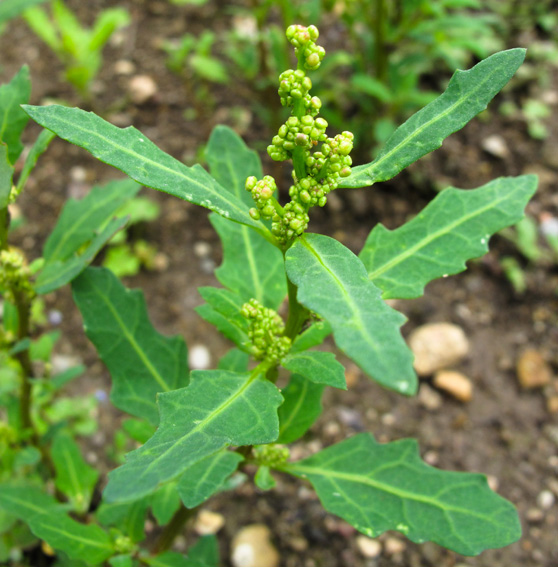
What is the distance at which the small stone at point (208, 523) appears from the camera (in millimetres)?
2986

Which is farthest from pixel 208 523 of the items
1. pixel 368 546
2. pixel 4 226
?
pixel 4 226

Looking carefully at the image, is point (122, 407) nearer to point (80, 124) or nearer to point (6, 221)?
point (6, 221)

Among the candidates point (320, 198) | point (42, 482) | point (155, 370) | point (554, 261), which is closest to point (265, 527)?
point (42, 482)

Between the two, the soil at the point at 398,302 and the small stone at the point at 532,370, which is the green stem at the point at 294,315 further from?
the small stone at the point at 532,370

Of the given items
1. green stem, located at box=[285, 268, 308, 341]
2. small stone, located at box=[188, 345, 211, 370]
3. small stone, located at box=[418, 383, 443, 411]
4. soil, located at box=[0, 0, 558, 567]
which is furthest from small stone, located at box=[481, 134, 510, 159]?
green stem, located at box=[285, 268, 308, 341]

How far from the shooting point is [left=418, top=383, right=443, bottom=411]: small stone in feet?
11.1

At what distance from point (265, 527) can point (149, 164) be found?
2.12m

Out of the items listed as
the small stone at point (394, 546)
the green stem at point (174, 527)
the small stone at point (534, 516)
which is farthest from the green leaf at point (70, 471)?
the small stone at point (534, 516)

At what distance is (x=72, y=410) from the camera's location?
3.19 meters

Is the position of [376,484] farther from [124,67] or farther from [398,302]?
[124,67]

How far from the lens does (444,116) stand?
152 centimetres

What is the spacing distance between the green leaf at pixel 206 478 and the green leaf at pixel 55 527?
0.57 m

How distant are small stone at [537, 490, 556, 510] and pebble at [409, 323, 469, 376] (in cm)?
80

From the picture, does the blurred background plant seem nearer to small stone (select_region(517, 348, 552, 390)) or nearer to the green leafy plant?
the green leafy plant
